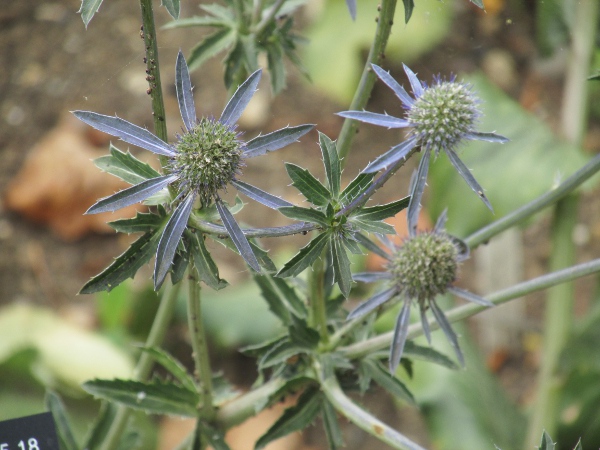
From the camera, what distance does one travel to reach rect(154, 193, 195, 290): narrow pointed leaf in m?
0.78

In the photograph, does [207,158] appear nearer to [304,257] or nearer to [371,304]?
[304,257]

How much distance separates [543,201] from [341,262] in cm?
34

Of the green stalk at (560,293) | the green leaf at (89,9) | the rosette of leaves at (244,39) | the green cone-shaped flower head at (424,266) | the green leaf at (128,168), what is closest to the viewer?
the green leaf at (89,9)

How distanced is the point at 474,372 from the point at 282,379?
1.09 m

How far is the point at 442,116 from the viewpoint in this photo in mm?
835

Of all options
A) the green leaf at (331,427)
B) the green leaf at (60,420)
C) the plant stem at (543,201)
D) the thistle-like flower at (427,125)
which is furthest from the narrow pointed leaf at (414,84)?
the green leaf at (60,420)

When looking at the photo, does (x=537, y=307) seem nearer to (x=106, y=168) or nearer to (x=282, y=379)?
(x=282, y=379)

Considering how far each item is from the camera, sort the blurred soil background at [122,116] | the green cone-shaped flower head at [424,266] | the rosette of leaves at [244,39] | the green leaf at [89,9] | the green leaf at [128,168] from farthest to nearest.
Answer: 1. the blurred soil background at [122,116]
2. the rosette of leaves at [244,39]
3. the green cone-shaped flower head at [424,266]
4. the green leaf at [128,168]
5. the green leaf at [89,9]

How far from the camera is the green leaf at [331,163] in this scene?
80cm

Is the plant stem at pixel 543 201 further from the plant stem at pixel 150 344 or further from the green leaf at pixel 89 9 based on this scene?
the green leaf at pixel 89 9

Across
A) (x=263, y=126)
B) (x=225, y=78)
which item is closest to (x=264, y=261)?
(x=225, y=78)

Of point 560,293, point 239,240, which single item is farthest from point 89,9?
point 560,293

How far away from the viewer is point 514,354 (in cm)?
258

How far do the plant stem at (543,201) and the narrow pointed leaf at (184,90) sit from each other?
46 centimetres
